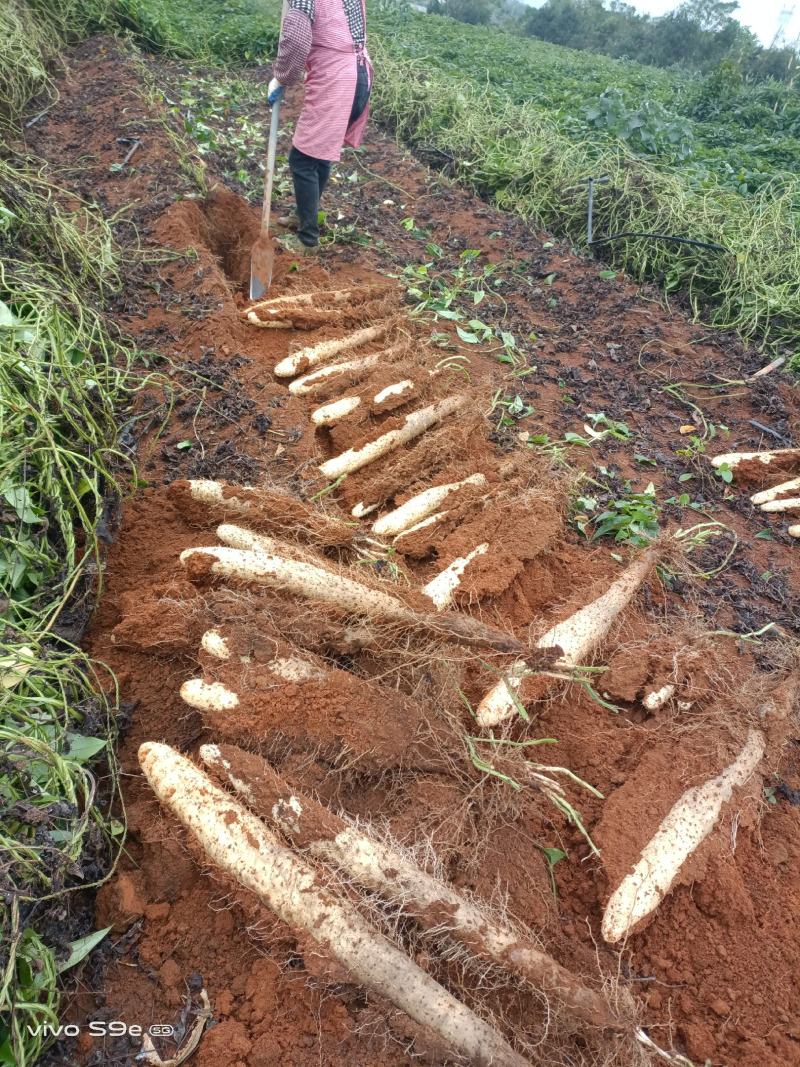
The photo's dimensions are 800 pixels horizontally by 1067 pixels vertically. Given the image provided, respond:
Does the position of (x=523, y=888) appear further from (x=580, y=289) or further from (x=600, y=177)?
(x=600, y=177)

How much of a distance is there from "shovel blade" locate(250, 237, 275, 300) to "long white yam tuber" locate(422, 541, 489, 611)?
8.95ft

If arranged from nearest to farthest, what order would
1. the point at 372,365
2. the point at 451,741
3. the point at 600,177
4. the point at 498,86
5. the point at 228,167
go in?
the point at 451,741
the point at 372,365
the point at 228,167
the point at 600,177
the point at 498,86

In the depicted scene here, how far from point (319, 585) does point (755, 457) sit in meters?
2.84

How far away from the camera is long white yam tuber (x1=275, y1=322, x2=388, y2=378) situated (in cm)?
352

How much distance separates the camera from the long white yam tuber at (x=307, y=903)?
1.52 metres

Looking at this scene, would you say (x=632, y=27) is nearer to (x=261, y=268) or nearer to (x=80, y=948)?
(x=261, y=268)

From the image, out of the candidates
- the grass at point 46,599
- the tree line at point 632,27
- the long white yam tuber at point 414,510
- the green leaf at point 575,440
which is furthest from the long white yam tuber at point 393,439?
the tree line at point 632,27

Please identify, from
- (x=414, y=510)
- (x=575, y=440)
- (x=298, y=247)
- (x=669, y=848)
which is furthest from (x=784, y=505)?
(x=298, y=247)

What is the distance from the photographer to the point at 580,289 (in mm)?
5227

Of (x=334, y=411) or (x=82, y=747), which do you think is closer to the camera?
(x=82, y=747)

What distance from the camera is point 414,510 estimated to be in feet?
9.09

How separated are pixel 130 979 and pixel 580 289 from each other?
5282 mm

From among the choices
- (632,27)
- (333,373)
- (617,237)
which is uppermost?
(632,27)

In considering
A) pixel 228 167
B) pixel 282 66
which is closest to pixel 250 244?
pixel 282 66
